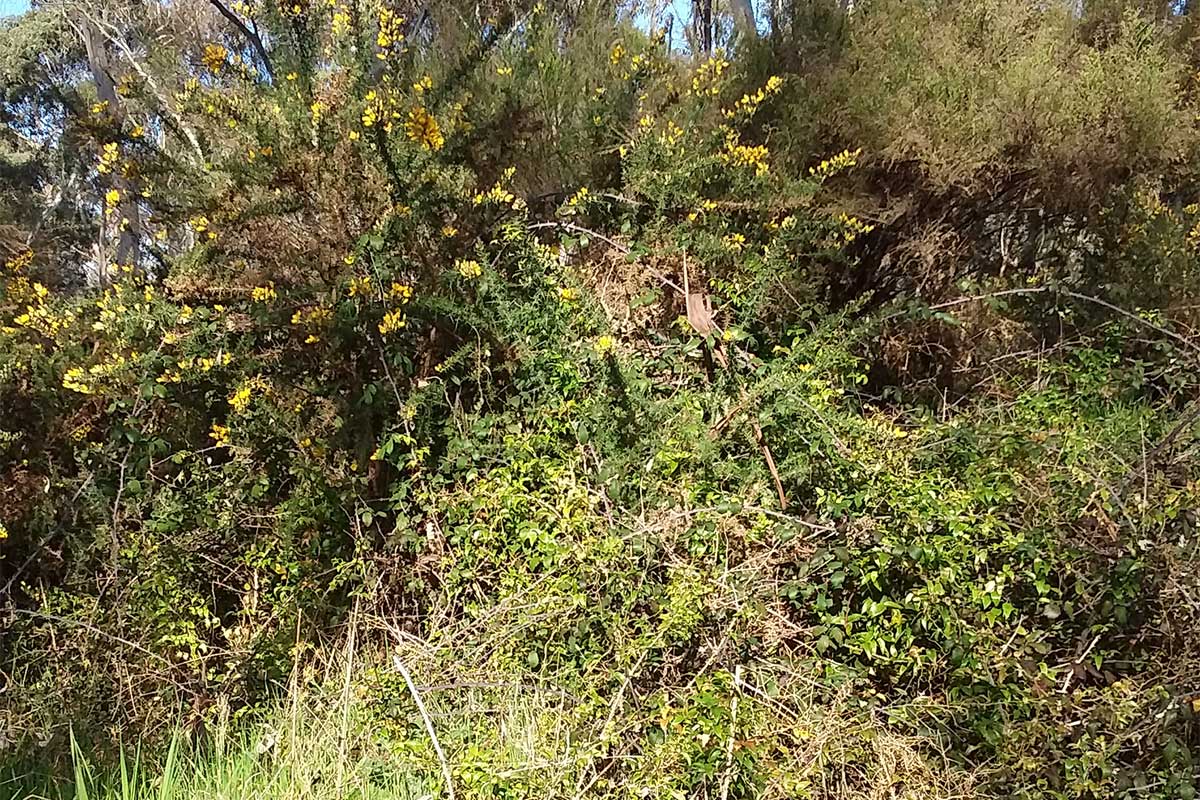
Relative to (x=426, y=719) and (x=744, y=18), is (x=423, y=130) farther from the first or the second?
(x=744, y=18)

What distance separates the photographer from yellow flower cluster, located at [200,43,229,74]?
11.0 feet

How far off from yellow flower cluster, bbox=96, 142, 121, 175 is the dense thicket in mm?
104

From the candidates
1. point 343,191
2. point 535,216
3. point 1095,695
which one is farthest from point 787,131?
point 1095,695

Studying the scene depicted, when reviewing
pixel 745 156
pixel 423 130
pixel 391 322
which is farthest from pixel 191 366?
pixel 745 156

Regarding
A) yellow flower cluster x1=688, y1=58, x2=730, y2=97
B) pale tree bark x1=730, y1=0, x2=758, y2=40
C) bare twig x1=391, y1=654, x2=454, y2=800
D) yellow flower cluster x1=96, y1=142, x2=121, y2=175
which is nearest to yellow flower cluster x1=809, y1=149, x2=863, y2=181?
yellow flower cluster x1=688, y1=58, x2=730, y2=97

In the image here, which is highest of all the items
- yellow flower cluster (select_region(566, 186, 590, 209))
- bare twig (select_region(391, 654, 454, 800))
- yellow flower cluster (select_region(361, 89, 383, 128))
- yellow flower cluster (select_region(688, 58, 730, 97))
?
yellow flower cluster (select_region(688, 58, 730, 97))

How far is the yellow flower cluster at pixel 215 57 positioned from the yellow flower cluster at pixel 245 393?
53.2 inches

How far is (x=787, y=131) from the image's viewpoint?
13.5 ft

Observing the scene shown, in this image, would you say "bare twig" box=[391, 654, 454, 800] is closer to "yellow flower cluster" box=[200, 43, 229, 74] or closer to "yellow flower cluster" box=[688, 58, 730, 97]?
"yellow flower cluster" box=[200, 43, 229, 74]

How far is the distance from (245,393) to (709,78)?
2.91 meters

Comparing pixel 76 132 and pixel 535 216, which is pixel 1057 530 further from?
pixel 76 132

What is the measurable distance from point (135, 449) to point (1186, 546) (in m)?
3.73

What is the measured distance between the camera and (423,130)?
3.20 meters

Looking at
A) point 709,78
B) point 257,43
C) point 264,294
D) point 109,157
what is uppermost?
point 257,43
